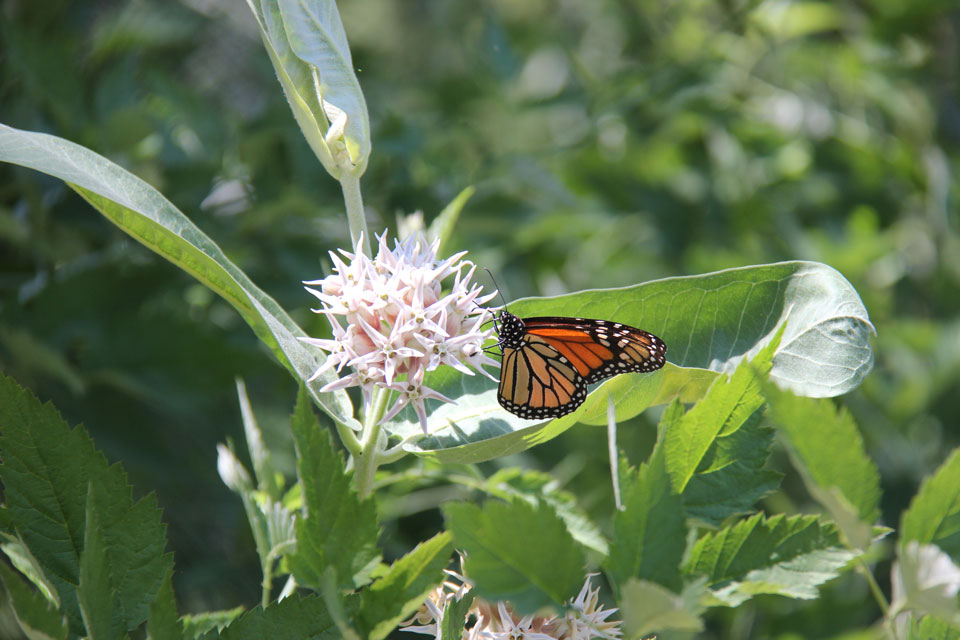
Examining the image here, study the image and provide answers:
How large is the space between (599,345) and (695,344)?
78mm

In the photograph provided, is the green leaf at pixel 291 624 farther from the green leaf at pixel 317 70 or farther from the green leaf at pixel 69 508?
the green leaf at pixel 317 70

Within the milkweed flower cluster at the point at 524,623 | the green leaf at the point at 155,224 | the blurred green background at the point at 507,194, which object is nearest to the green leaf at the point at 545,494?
the milkweed flower cluster at the point at 524,623

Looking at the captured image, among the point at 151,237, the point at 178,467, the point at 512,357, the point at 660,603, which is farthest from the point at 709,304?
the point at 178,467

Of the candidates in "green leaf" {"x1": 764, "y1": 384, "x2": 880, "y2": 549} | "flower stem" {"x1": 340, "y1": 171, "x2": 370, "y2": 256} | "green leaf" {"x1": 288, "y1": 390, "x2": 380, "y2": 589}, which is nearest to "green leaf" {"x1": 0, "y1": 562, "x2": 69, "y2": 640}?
"green leaf" {"x1": 288, "y1": 390, "x2": 380, "y2": 589}

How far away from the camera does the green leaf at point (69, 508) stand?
0.48 meters

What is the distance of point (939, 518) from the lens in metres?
0.48

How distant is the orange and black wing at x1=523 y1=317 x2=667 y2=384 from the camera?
0.58 meters

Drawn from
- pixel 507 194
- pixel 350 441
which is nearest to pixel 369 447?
pixel 350 441

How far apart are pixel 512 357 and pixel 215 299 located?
90cm

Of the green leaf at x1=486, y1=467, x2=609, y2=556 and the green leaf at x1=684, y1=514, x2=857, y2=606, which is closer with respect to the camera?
the green leaf at x1=684, y1=514, x2=857, y2=606

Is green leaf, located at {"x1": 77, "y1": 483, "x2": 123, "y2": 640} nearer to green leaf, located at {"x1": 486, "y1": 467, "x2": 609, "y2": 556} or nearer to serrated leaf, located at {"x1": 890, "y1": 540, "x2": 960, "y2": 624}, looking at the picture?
green leaf, located at {"x1": 486, "y1": 467, "x2": 609, "y2": 556}

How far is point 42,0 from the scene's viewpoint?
1396 millimetres

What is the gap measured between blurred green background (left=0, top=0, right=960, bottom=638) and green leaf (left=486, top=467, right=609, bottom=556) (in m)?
0.29

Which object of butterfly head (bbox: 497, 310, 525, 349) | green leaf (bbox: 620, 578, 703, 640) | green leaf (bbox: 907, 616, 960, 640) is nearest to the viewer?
green leaf (bbox: 620, 578, 703, 640)
